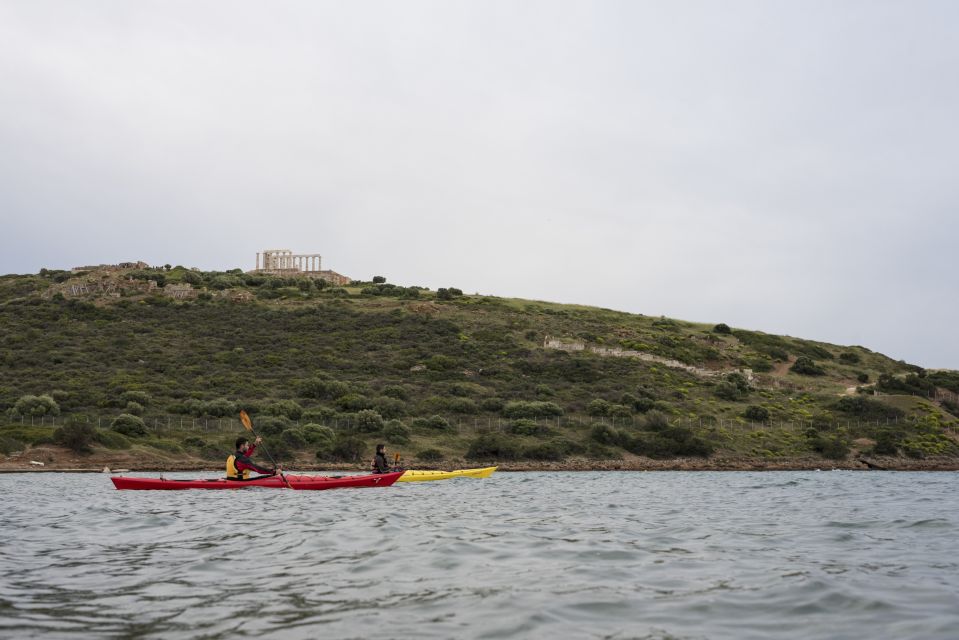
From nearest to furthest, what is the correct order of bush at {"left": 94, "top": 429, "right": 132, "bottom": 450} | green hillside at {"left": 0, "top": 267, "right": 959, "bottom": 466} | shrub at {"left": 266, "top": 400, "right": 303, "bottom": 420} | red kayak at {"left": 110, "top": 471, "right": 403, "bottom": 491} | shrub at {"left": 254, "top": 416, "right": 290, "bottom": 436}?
red kayak at {"left": 110, "top": 471, "right": 403, "bottom": 491} → bush at {"left": 94, "top": 429, "right": 132, "bottom": 450} → shrub at {"left": 254, "top": 416, "right": 290, "bottom": 436} → green hillside at {"left": 0, "top": 267, "right": 959, "bottom": 466} → shrub at {"left": 266, "top": 400, "right": 303, "bottom": 420}

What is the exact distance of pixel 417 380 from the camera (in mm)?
69375

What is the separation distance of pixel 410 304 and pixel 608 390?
32499 mm

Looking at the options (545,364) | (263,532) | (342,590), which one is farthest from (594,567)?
(545,364)

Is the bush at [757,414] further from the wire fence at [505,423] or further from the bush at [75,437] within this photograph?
the bush at [75,437]

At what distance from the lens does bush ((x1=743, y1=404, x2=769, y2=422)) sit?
65.8 metres

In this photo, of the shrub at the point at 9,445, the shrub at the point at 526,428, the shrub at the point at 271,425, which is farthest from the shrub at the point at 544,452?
the shrub at the point at 9,445

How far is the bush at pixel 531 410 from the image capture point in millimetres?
61062

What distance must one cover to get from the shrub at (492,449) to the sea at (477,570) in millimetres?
28087

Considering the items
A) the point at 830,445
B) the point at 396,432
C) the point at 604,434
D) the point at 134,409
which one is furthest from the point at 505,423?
the point at 134,409

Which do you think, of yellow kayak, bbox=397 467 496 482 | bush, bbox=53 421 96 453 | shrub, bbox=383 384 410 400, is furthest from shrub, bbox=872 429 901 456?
bush, bbox=53 421 96 453

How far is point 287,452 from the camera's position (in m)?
48.6

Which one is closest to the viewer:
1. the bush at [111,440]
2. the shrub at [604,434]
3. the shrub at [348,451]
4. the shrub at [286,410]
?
the bush at [111,440]

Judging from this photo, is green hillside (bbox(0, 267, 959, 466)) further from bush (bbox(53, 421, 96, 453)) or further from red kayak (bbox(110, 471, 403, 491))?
red kayak (bbox(110, 471, 403, 491))

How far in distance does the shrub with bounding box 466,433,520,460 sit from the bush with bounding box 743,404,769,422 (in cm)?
2220
